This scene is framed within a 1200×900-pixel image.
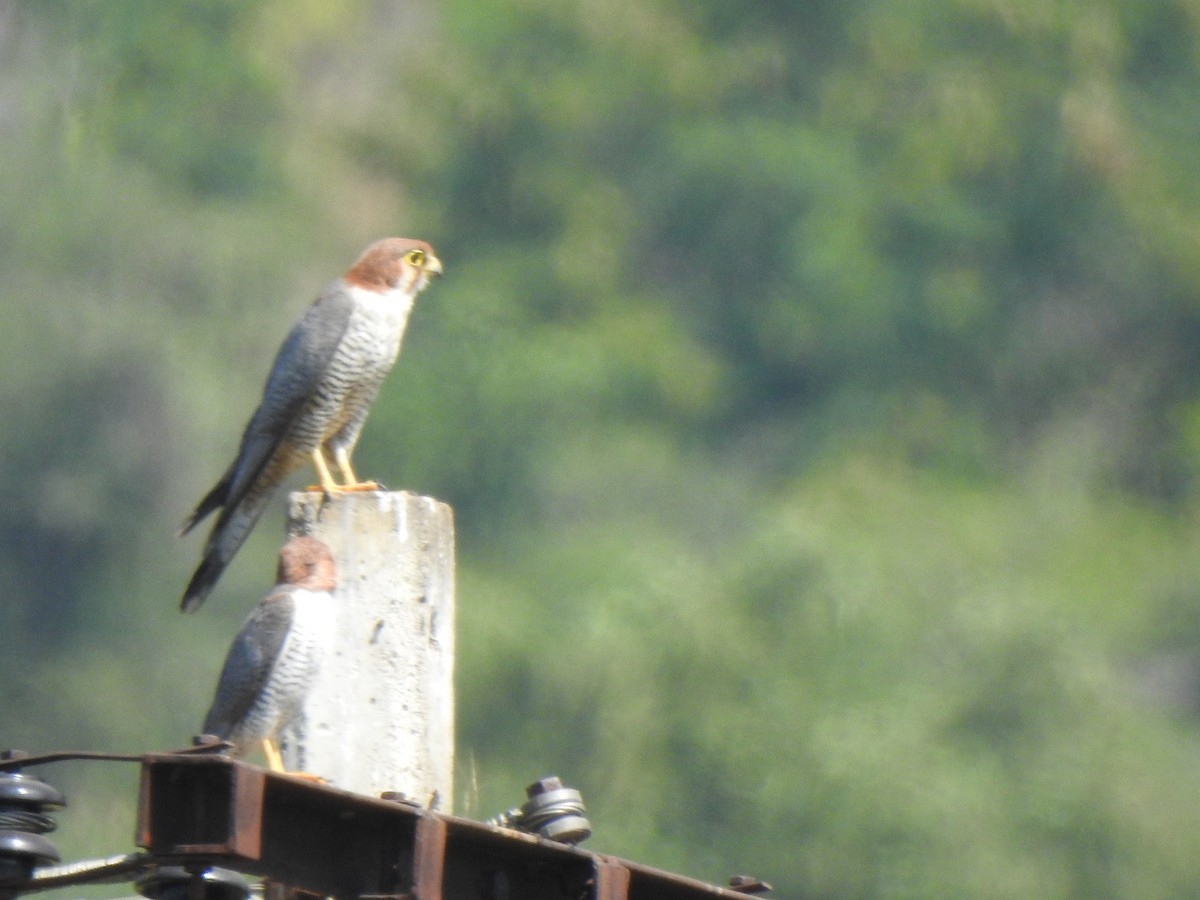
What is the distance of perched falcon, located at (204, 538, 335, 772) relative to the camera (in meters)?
6.59

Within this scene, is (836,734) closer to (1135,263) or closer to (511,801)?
(511,801)

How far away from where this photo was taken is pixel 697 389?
42156mm

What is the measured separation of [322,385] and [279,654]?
2.05m

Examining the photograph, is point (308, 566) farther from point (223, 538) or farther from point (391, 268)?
point (391, 268)

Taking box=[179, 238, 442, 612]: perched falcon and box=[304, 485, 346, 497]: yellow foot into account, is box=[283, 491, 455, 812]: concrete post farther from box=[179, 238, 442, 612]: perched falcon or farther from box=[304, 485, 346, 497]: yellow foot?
box=[179, 238, 442, 612]: perched falcon

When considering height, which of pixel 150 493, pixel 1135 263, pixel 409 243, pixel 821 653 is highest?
pixel 1135 263

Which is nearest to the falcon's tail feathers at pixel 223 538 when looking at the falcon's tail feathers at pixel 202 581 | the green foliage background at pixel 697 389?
the falcon's tail feathers at pixel 202 581

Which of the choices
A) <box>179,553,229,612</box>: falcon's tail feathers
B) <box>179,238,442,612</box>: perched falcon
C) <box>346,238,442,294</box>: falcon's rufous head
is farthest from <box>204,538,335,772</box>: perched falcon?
<box>346,238,442,294</box>: falcon's rufous head

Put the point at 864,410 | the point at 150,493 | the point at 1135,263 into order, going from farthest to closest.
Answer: the point at 1135,263, the point at 864,410, the point at 150,493

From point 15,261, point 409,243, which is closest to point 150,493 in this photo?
point 15,261

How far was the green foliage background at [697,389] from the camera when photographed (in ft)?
89.8

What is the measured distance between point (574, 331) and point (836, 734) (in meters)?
15.2

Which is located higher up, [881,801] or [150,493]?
[150,493]

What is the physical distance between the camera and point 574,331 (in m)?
42.3
